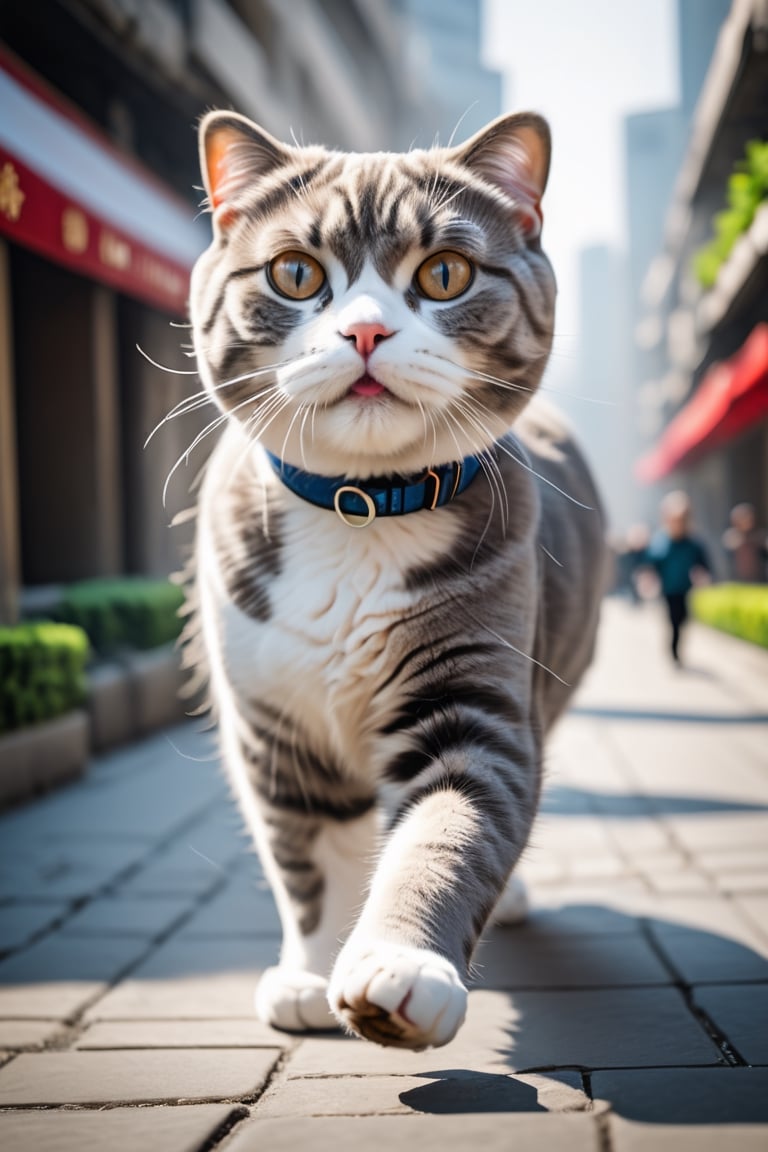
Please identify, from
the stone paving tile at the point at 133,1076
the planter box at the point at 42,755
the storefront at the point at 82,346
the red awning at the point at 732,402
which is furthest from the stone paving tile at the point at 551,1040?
the red awning at the point at 732,402

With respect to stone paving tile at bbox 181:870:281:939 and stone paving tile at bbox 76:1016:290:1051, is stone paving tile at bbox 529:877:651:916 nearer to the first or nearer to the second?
stone paving tile at bbox 181:870:281:939

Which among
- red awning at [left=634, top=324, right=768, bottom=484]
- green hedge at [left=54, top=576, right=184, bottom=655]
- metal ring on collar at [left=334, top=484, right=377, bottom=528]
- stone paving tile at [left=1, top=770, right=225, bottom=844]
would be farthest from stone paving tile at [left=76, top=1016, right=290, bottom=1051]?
red awning at [left=634, top=324, right=768, bottom=484]

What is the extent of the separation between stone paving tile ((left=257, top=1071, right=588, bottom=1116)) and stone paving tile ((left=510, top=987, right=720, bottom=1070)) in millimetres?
104

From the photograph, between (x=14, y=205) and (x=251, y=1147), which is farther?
(x=14, y=205)

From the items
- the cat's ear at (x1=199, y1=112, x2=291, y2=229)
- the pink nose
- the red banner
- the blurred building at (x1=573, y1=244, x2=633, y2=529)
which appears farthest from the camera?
the blurred building at (x1=573, y1=244, x2=633, y2=529)

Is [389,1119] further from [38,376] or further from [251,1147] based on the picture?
[38,376]

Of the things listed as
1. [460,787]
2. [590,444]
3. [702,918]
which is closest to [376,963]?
[460,787]

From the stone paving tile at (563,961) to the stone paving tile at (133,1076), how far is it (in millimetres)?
636

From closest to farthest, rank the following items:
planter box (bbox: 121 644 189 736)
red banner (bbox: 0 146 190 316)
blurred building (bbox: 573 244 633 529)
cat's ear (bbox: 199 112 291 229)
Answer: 1. cat's ear (bbox: 199 112 291 229)
2. red banner (bbox: 0 146 190 316)
3. planter box (bbox: 121 644 189 736)
4. blurred building (bbox: 573 244 633 529)

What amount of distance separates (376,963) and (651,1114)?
496mm

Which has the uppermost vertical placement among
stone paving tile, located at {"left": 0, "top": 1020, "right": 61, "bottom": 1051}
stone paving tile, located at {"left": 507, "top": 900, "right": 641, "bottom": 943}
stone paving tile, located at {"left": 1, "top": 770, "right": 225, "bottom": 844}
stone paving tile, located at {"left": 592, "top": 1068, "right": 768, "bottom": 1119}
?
stone paving tile, located at {"left": 592, "top": 1068, "right": 768, "bottom": 1119}

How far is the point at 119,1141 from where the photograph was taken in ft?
5.71

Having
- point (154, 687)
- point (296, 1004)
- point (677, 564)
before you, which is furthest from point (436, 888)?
point (677, 564)

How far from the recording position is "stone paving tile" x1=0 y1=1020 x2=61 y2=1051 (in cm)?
229
